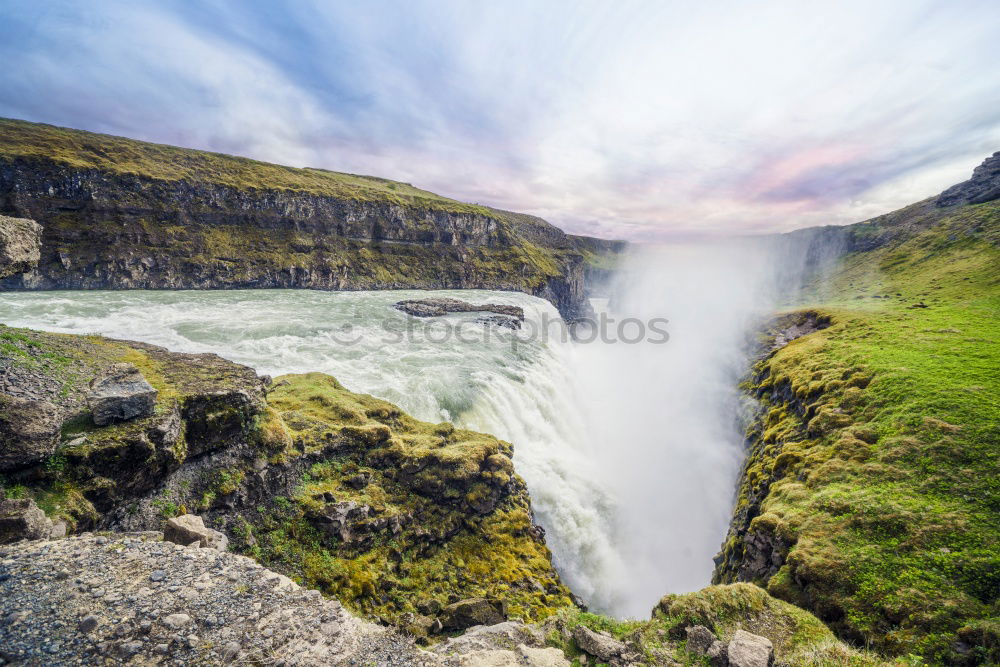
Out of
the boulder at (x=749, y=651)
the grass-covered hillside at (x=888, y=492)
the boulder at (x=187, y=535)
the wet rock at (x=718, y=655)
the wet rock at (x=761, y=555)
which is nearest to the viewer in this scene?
the boulder at (x=749, y=651)

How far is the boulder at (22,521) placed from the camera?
6508mm

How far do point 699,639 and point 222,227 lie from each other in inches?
4038

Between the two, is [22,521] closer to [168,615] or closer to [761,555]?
[168,615]

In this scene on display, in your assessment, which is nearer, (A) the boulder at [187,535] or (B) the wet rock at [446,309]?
(A) the boulder at [187,535]

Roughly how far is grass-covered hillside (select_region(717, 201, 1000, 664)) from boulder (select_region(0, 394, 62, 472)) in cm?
1889

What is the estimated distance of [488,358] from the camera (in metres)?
35.9

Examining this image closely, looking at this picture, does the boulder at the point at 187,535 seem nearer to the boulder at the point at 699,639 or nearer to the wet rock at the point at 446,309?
the boulder at the point at 699,639

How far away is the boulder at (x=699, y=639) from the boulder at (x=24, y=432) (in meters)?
14.1

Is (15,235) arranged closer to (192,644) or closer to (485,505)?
(192,644)

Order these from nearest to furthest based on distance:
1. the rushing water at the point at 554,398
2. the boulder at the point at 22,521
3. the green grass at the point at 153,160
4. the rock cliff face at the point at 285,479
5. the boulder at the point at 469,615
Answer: the boulder at the point at 22,521 → the rock cliff face at the point at 285,479 → the boulder at the point at 469,615 → the rushing water at the point at 554,398 → the green grass at the point at 153,160

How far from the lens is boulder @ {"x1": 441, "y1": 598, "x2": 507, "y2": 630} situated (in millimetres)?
11086

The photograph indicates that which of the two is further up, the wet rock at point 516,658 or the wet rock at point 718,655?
the wet rock at point 718,655

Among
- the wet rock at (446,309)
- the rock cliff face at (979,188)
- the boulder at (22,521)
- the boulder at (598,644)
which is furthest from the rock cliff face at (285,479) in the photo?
the rock cliff face at (979,188)

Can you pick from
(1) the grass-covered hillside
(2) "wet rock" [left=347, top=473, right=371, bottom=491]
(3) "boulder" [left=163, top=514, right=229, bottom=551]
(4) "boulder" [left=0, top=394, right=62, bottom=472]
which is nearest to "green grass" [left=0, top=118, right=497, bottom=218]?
(4) "boulder" [left=0, top=394, right=62, bottom=472]
